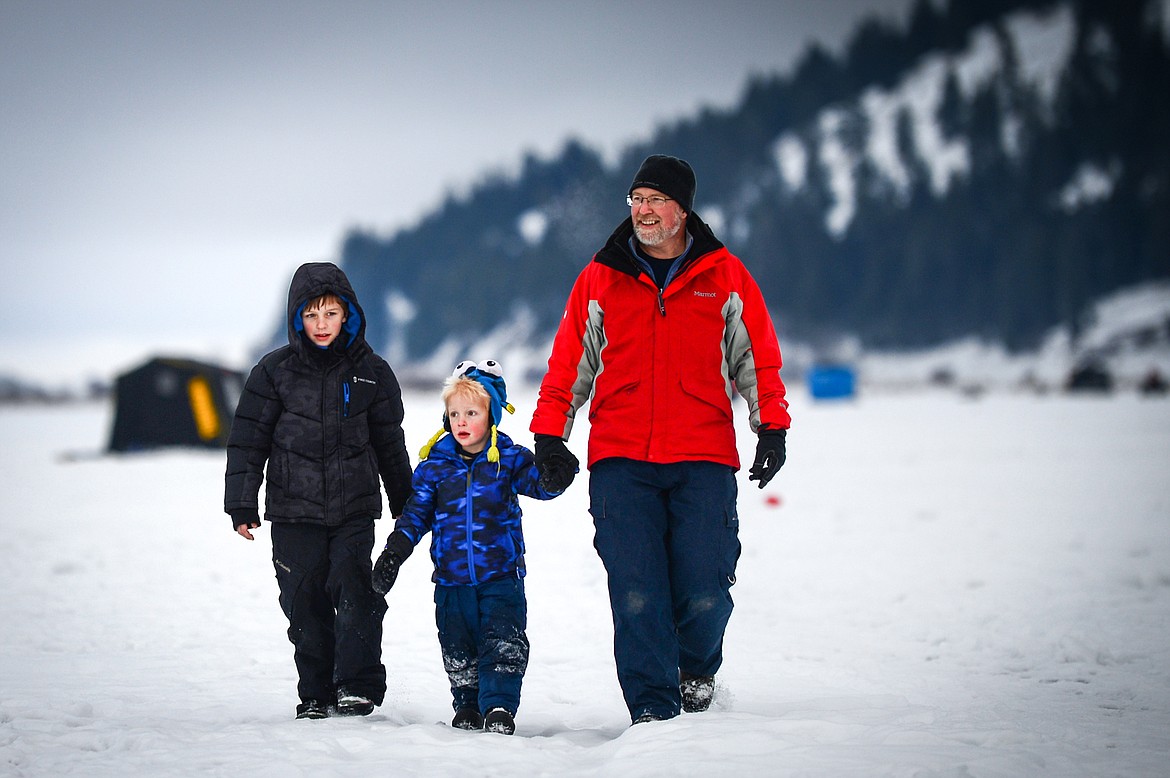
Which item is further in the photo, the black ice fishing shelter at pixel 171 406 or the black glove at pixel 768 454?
the black ice fishing shelter at pixel 171 406

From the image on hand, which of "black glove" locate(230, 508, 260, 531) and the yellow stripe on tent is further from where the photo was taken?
the yellow stripe on tent

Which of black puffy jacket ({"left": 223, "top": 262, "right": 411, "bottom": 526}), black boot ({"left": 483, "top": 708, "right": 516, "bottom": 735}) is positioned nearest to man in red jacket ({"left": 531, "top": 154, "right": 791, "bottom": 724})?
black boot ({"left": 483, "top": 708, "right": 516, "bottom": 735})

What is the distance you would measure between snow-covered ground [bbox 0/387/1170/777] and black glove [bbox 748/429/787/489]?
947mm

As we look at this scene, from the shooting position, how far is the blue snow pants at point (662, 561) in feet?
14.0

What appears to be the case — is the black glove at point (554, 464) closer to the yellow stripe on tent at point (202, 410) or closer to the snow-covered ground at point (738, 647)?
the snow-covered ground at point (738, 647)

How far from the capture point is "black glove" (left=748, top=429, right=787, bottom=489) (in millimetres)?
4254

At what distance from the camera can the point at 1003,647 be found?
6.31m

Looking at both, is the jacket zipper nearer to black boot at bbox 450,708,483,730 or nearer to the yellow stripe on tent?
black boot at bbox 450,708,483,730

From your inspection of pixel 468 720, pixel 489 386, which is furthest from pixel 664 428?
pixel 468 720

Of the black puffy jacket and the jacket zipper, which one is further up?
the black puffy jacket

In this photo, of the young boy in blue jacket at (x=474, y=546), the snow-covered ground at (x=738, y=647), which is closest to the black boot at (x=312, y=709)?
the snow-covered ground at (x=738, y=647)

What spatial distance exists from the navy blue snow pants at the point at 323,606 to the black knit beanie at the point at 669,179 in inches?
77.1

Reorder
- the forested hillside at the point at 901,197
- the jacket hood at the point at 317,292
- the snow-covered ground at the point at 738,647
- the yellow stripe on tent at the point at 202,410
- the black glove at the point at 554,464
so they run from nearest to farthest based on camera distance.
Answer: the snow-covered ground at the point at 738,647 < the black glove at the point at 554,464 < the jacket hood at the point at 317,292 < the yellow stripe on tent at the point at 202,410 < the forested hillside at the point at 901,197

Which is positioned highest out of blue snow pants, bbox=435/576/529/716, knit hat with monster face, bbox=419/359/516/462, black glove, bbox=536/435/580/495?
knit hat with monster face, bbox=419/359/516/462
